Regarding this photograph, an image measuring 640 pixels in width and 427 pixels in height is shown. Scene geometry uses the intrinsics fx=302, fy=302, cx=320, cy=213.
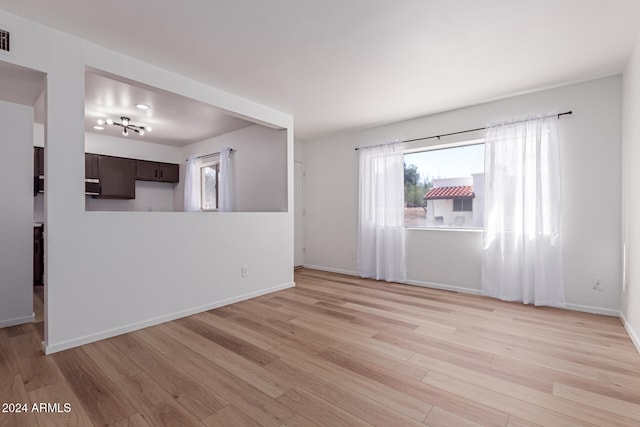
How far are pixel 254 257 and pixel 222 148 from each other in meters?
2.52

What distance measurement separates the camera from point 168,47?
8.67 ft

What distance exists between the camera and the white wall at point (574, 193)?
3217mm

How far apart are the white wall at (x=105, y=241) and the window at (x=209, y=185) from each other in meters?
2.66

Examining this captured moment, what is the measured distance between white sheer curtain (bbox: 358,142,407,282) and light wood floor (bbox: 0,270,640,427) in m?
1.62

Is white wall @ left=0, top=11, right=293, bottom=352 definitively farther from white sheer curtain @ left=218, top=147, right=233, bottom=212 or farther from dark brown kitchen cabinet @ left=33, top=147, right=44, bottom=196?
dark brown kitchen cabinet @ left=33, top=147, right=44, bottom=196

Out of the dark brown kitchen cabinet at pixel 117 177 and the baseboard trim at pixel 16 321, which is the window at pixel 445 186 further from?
the dark brown kitchen cabinet at pixel 117 177

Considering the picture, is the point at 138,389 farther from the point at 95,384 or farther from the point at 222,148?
the point at 222,148

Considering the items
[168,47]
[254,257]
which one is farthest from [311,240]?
[168,47]

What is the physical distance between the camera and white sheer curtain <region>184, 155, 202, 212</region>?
20.2ft

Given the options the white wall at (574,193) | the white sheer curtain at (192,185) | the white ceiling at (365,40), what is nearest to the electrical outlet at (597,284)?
the white wall at (574,193)

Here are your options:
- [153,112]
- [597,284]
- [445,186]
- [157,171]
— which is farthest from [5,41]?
[597,284]

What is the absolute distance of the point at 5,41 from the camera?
2156 mm

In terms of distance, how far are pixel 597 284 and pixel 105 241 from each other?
4.97 m

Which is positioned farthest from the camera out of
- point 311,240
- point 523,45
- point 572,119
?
point 311,240
